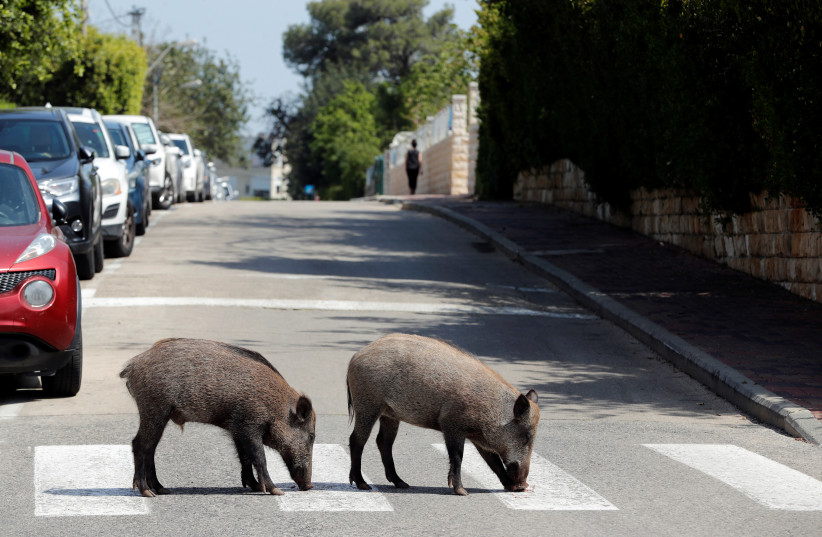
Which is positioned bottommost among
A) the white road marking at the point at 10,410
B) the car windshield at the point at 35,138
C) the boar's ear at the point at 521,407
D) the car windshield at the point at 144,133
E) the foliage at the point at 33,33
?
the white road marking at the point at 10,410

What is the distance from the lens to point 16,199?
9.77 metres

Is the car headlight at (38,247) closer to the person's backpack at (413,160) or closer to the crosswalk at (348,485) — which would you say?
the crosswalk at (348,485)

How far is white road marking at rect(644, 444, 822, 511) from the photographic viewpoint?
6629mm

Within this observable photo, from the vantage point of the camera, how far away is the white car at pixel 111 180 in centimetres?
1734

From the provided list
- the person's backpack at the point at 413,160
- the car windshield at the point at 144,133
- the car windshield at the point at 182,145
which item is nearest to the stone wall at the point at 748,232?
the car windshield at the point at 144,133

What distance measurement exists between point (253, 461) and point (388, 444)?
85 centimetres

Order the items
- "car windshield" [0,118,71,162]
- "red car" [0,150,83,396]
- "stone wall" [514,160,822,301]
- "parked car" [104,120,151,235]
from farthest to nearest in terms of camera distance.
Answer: "parked car" [104,120,151,235]
"car windshield" [0,118,71,162]
"stone wall" [514,160,822,301]
"red car" [0,150,83,396]

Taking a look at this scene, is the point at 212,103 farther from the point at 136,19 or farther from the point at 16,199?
the point at 16,199

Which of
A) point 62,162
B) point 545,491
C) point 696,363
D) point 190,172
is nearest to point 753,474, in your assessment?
point 545,491

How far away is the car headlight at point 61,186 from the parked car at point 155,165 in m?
11.5

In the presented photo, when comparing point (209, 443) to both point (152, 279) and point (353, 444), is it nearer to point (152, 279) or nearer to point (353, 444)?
point (353, 444)

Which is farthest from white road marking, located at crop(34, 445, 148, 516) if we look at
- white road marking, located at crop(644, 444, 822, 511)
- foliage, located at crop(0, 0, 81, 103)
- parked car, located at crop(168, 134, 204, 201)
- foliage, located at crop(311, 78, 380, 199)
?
foliage, located at crop(311, 78, 380, 199)

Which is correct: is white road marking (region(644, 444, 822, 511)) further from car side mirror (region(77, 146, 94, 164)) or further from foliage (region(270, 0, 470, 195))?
foliage (region(270, 0, 470, 195))

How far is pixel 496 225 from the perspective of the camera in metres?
23.6
